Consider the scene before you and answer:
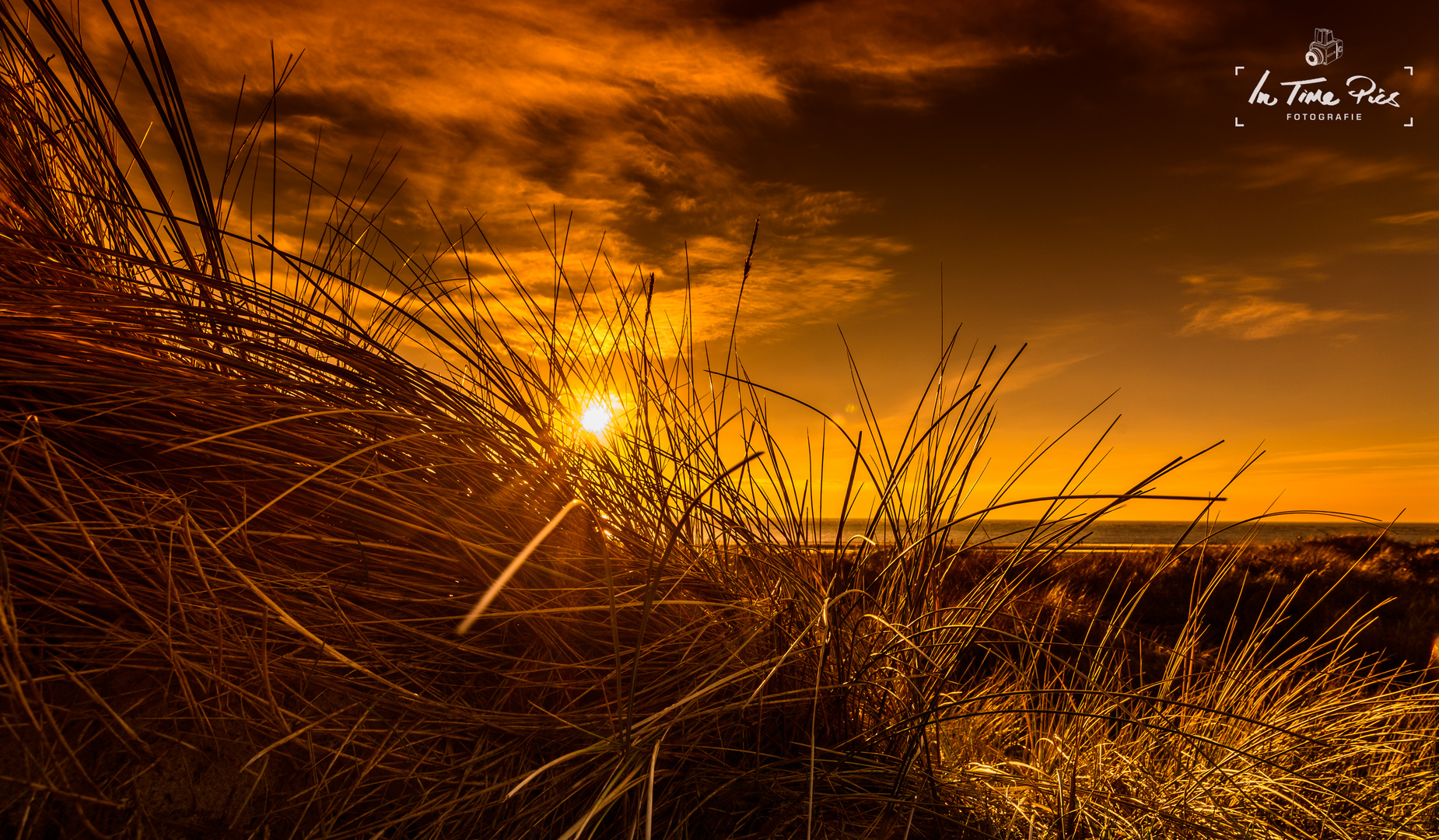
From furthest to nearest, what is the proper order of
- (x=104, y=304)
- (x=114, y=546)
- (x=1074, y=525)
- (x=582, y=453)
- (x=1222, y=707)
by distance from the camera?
1. (x=1222, y=707)
2. (x=582, y=453)
3. (x=1074, y=525)
4. (x=104, y=304)
5. (x=114, y=546)

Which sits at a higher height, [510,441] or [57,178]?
[57,178]

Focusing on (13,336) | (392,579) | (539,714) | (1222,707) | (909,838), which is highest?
(13,336)

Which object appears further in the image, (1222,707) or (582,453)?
(1222,707)

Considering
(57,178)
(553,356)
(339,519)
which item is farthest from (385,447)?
(57,178)

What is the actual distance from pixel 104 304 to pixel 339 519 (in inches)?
20.2

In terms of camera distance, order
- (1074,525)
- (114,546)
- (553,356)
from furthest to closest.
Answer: (553,356)
(1074,525)
(114,546)

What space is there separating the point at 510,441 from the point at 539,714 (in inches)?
18.9

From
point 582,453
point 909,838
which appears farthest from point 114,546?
point 909,838

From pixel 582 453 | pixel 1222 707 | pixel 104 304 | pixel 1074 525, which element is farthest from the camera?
pixel 1222 707

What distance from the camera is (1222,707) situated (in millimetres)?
2068

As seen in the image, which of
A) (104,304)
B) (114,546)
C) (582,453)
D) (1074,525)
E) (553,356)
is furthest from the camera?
(553,356)

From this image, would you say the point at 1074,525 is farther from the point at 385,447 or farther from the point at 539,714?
the point at 385,447

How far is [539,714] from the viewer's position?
1080 millimetres

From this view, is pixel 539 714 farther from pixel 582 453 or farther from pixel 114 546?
pixel 114 546
